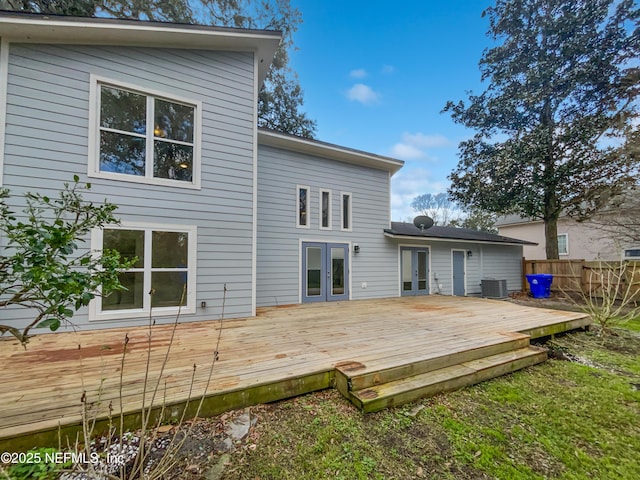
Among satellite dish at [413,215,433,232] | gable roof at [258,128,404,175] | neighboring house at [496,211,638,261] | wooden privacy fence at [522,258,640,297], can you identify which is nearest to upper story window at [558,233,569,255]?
neighboring house at [496,211,638,261]

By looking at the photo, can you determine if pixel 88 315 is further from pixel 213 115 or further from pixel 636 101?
pixel 636 101

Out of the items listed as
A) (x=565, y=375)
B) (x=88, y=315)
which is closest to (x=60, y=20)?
(x=88, y=315)

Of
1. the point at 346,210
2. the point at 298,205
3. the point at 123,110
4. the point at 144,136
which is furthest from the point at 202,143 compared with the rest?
the point at 346,210

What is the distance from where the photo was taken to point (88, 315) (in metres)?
4.32

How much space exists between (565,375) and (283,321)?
4.27 metres

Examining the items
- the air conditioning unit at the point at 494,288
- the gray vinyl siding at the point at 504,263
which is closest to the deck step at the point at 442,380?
the air conditioning unit at the point at 494,288

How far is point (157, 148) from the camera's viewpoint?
4.95 meters

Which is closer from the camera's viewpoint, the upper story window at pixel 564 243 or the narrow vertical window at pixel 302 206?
the narrow vertical window at pixel 302 206

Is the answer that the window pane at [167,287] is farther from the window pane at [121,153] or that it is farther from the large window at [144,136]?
the window pane at [121,153]

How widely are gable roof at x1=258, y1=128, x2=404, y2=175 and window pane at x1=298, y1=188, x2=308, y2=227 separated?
1.17 m

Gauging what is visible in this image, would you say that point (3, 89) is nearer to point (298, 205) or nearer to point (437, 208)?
point (298, 205)

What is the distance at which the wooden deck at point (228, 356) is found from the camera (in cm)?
227

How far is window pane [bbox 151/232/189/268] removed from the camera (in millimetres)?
4770

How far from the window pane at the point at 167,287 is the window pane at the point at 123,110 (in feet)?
8.56
